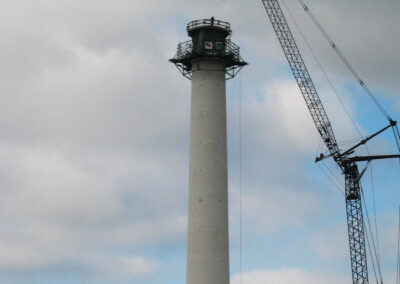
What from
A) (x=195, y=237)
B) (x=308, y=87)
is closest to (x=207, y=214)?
(x=195, y=237)

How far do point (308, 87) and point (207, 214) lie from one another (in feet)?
183

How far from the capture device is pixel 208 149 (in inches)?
3314

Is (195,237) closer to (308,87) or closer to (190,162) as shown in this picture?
(190,162)

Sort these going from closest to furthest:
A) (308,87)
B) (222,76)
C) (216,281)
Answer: (216,281) < (222,76) < (308,87)

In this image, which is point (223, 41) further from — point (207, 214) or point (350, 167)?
point (350, 167)

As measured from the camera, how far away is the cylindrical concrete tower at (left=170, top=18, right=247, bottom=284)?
8181 cm

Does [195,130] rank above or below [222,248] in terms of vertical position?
above

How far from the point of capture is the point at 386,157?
133 metres

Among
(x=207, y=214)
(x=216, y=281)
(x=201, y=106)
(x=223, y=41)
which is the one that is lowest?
(x=216, y=281)

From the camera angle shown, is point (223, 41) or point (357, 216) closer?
point (223, 41)

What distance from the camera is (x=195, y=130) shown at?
8531 centimetres

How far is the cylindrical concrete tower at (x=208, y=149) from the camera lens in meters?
81.8

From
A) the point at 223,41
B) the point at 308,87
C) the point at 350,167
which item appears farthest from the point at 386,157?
the point at 223,41

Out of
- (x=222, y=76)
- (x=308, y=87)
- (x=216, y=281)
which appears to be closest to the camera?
→ (x=216, y=281)
